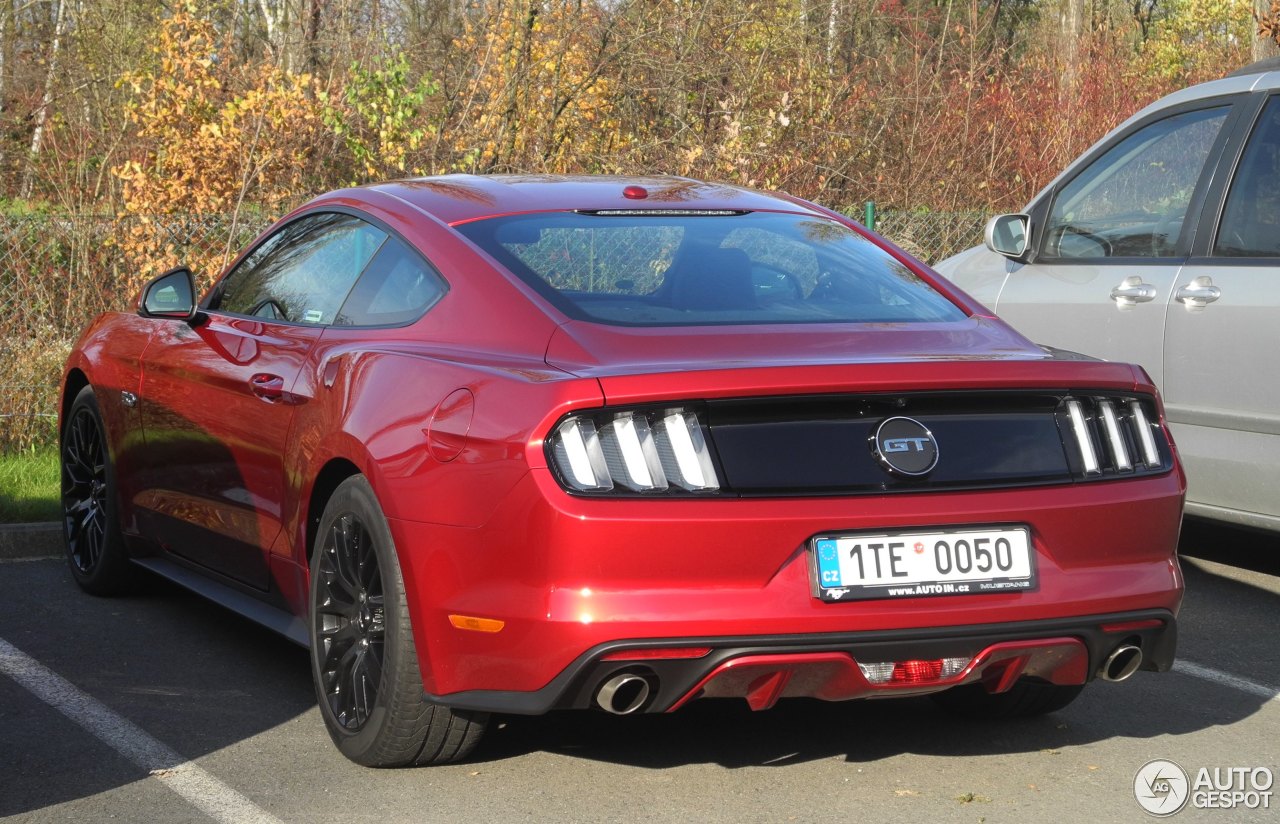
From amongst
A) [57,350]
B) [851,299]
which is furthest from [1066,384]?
[57,350]

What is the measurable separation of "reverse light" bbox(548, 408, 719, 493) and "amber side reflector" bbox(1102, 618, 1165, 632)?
3.30 feet

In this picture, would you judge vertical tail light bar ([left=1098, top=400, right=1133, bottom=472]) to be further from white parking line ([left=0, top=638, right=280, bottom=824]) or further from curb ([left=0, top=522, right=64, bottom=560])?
curb ([left=0, top=522, right=64, bottom=560])

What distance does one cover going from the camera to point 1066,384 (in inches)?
154

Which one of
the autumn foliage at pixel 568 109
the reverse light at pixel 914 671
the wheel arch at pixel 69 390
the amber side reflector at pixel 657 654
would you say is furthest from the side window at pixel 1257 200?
the autumn foliage at pixel 568 109

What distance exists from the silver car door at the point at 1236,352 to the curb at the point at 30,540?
183 inches

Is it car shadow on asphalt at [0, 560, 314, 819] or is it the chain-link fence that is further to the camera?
the chain-link fence

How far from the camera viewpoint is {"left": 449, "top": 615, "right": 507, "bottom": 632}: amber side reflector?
Result: 3.69m

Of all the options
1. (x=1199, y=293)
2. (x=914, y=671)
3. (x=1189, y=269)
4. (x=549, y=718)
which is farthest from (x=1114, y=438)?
(x=1189, y=269)

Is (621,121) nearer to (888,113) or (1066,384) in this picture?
(888,113)

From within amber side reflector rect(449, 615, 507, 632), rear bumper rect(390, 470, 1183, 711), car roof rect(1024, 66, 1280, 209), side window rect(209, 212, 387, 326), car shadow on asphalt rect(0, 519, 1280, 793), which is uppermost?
car roof rect(1024, 66, 1280, 209)

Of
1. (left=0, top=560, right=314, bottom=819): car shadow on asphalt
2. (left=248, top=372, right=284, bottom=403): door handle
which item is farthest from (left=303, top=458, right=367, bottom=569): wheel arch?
(left=0, top=560, right=314, bottom=819): car shadow on asphalt

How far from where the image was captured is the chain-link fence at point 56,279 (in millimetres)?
9273

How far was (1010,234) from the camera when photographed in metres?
7.08

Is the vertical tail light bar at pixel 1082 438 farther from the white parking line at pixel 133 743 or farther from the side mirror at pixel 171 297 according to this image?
the side mirror at pixel 171 297
